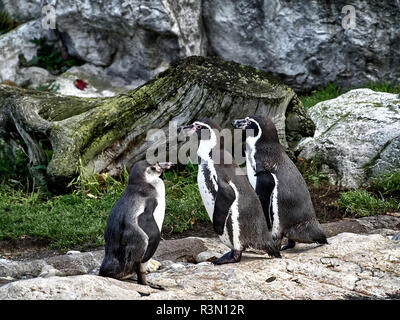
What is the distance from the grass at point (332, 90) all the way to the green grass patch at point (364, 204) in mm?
3029

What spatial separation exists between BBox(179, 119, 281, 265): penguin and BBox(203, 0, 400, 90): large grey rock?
614 centimetres

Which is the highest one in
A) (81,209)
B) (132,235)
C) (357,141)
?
(357,141)

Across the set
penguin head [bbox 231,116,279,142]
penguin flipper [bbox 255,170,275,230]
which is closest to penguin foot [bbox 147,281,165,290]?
penguin flipper [bbox 255,170,275,230]

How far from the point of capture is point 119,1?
1088 centimetres

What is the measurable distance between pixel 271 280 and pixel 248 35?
7252mm

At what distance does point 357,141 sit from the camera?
8156 millimetres

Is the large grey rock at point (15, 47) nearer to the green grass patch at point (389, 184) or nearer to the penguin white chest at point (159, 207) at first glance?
the green grass patch at point (389, 184)

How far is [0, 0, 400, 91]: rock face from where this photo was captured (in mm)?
10844

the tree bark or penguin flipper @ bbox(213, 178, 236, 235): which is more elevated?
the tree bark

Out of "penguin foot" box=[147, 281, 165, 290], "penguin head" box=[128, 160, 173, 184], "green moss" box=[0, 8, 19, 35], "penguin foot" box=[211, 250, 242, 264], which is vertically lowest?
"penguin foot" box=[147, 281, 165, 290]

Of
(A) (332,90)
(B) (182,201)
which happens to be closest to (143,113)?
(B) (182,201)

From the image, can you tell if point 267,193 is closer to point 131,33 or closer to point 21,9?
point 131,33

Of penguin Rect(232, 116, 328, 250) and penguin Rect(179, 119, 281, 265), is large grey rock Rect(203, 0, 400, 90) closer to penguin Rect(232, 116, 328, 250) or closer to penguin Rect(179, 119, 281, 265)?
penguin Rect(232, 116, 328, 250)

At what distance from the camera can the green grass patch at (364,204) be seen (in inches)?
279
